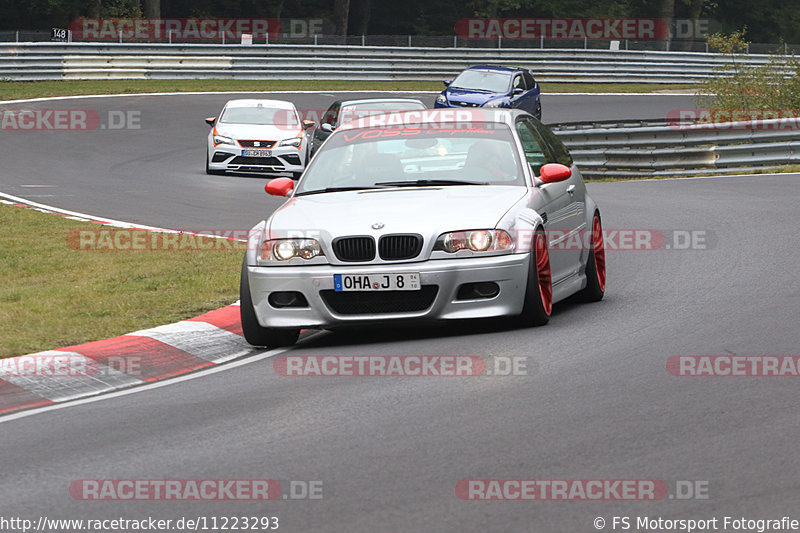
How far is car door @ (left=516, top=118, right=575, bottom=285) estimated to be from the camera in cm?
955

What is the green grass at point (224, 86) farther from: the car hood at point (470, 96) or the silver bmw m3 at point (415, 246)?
the silver bmw m3 at point (415, 246)

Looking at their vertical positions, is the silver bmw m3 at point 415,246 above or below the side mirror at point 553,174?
below

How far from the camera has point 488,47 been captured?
53.7 m

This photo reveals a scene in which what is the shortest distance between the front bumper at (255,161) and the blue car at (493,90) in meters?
10.0

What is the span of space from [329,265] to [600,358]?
1.86m

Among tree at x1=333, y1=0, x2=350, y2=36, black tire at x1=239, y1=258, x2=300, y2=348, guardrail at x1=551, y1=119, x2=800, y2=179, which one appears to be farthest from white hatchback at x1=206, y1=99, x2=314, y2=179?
tree at x1=333, y1=0, x2=350, y2=36

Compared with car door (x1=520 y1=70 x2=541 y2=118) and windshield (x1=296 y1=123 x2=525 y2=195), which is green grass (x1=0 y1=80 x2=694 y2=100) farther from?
windshield (x1=296 y1=123 x2=525 y2=195)

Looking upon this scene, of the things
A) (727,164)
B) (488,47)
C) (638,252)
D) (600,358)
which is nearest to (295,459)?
(600,358)

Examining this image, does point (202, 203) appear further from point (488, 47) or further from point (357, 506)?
point (488, 47)

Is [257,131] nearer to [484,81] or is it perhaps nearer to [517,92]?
[517,92]

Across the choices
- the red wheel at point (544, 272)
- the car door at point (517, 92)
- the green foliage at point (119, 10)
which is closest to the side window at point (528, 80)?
the car door at point (517, 92)

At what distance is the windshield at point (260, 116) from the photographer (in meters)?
25.9

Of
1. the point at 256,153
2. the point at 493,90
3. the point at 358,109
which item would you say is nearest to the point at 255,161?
the point at 256,153

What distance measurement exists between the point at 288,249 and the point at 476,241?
4.00 ft
